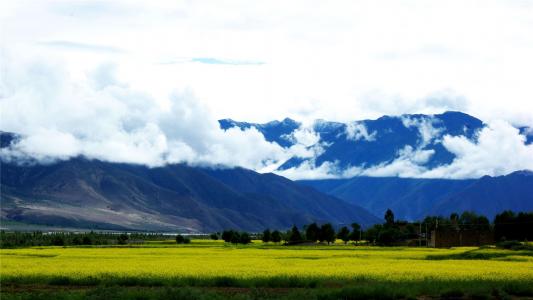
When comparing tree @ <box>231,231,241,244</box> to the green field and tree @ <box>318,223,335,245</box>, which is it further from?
the green field

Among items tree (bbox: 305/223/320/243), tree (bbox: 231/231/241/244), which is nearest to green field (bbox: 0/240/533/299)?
tree (bbox: 231/231/241/244)

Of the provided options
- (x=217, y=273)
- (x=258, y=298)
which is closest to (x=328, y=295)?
(x=258, y=298)

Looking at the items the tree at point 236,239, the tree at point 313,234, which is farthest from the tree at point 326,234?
the tree at point 236,239

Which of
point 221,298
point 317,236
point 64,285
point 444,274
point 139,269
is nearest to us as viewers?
point 221,298

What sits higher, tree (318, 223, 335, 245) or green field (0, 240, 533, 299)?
tree (318, 223, 335, 245)

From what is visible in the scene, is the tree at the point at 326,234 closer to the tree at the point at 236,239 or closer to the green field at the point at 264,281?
the tree at the point at 236,239

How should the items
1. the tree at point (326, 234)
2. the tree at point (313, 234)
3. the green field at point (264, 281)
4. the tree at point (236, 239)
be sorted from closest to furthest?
the green field at point (264, 281) → the tree at point (326, 234) → the tree at point (236, 239) → the tree at point (313, 234)

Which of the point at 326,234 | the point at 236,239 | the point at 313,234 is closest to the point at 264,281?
the point at 326,234

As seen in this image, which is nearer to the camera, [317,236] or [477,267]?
[477,267]

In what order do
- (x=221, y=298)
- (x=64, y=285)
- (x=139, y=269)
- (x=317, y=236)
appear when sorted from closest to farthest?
(x=221, y=298) → (x=64, y=285) → (x=139, y=269) → (x=317, y=236)

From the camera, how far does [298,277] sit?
61.0 meters

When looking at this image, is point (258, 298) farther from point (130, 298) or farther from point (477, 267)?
point (477, 267)

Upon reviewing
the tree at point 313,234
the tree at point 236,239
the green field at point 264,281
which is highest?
the tree at point 313,234

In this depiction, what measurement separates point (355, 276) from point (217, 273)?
34.0 feet
